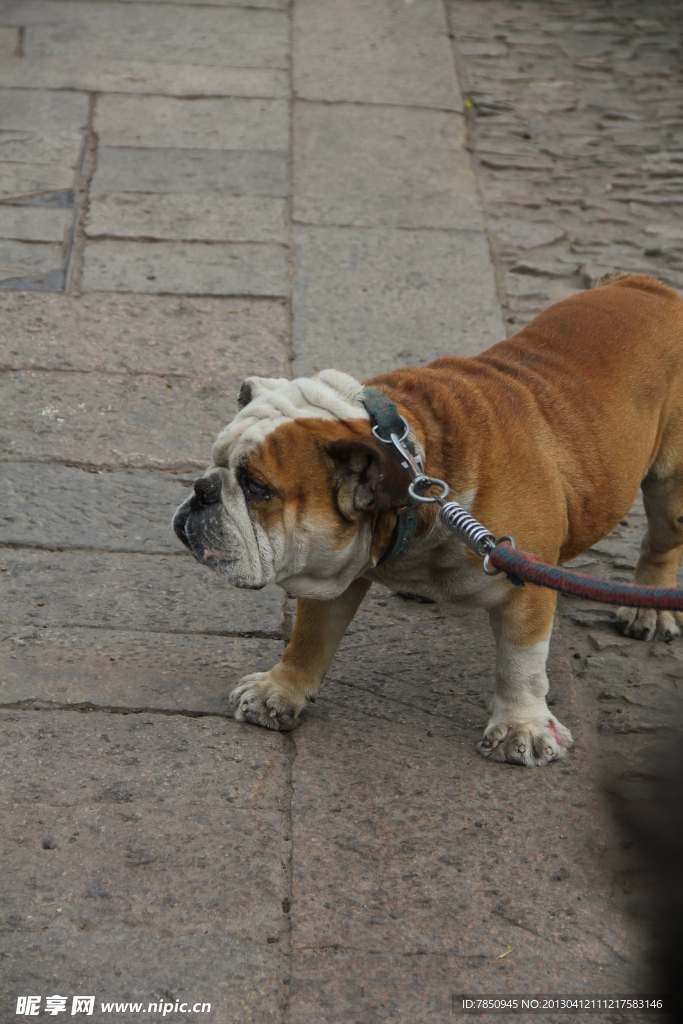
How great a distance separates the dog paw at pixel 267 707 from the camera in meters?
3.18

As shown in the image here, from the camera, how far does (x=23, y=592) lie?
366 cm

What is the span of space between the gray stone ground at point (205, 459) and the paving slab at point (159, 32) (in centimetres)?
3

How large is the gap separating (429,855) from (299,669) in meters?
0.70

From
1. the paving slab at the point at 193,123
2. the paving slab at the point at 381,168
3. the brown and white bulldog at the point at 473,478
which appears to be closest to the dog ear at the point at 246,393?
the brown and white bulldog at the point at 473,478

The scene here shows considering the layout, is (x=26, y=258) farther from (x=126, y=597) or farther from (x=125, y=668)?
(x=125, y=668)

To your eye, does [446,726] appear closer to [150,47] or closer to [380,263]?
[380,263]

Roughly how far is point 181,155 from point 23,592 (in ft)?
12.7

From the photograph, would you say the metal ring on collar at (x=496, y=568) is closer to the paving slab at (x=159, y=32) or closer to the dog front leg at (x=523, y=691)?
the dog front leg at (x=523, y=691)

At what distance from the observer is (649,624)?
12.7 feet

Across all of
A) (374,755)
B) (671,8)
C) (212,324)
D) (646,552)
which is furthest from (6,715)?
(671,8)

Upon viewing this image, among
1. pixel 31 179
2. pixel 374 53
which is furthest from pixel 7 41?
pixel 374 53

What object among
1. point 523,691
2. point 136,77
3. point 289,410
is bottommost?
point 136,77

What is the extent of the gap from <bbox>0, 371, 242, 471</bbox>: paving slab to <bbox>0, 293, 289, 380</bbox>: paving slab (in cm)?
9

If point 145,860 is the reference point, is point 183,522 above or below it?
above
